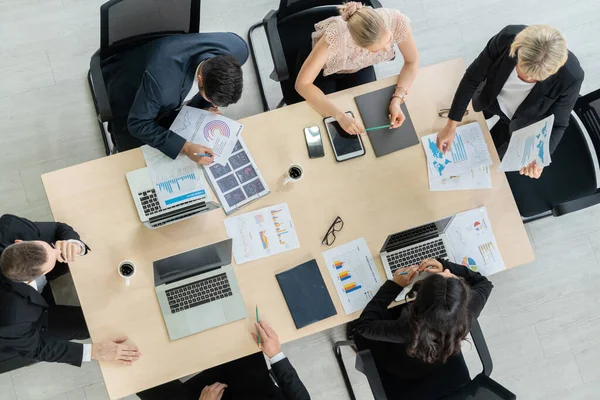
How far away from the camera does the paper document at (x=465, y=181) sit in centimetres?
232

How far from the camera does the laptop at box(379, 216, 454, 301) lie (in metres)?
2.24

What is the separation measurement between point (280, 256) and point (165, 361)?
2.09 feet

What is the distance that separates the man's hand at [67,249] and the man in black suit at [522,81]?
1616 mm

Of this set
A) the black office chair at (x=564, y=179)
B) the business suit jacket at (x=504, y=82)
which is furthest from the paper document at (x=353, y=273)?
the black office chair at (x=564, y=179)

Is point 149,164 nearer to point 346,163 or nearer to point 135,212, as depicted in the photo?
point 135,212

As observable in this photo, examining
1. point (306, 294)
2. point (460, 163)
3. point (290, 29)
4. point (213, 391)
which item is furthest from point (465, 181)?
point (213, 391)

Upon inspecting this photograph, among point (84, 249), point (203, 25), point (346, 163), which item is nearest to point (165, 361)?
point (84, 249)

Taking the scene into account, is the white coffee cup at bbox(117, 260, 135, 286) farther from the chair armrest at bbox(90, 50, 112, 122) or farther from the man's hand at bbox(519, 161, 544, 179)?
the man's hand at bbox(519, 161, 544, 179)

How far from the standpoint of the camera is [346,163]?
2.30 m

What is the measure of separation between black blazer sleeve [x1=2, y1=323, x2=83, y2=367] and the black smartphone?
1295 millimetres

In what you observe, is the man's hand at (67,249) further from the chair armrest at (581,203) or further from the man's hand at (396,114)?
the chair armrest at (581,203)

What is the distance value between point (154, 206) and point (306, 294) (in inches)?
29.3

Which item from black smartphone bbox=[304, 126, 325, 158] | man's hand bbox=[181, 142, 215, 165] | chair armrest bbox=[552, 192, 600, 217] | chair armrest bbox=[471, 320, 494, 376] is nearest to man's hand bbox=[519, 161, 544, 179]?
chair armrest bbox=[552, 192, 600, 217]

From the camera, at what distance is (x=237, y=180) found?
2.24 meters
